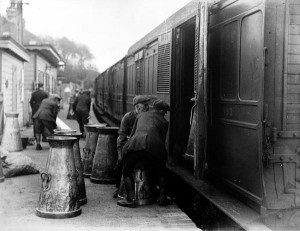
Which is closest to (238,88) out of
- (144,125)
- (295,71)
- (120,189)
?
(295,71)

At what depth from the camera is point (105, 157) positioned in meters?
7.89

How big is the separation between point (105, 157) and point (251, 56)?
11.7ft

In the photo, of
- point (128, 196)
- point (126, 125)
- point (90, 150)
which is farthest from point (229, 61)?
point (90, 150)

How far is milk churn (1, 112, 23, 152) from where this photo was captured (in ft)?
39.0

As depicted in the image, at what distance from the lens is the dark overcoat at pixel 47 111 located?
41.6 feet

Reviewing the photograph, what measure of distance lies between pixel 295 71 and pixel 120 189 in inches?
116

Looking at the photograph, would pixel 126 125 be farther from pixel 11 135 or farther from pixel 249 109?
pixel 11 135

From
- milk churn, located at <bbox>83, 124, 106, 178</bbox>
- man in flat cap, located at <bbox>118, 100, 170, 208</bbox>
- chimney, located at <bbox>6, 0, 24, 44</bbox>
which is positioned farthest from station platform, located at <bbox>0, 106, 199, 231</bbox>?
chimney, located at <bbox>6, 0, 24, 44</bbox>

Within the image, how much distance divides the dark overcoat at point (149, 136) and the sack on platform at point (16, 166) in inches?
112

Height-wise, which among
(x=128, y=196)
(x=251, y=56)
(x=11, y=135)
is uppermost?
(x=251, y=56)

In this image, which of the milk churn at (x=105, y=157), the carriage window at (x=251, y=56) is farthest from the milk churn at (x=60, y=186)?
the carriage window at (x=251, y=56)

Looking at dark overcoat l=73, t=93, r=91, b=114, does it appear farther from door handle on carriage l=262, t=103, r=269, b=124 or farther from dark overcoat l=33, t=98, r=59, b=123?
door handle on carriage l=262, t=103, r=269, b=124

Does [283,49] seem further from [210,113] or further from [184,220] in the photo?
[184,220]

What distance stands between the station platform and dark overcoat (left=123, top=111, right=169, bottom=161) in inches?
30.1
